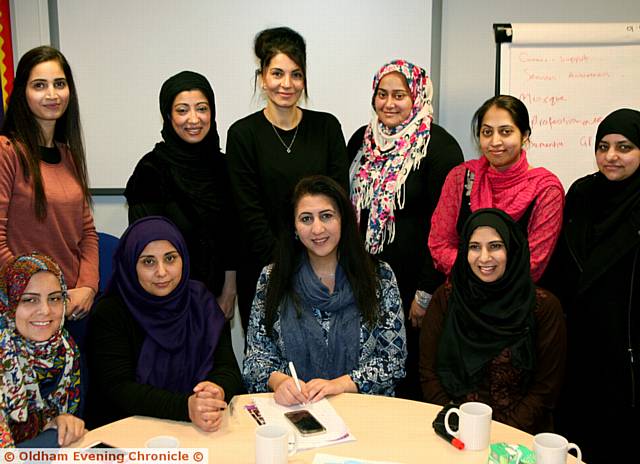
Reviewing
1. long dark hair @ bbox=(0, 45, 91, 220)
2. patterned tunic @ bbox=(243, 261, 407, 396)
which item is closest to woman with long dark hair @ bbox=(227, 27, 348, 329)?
patterned tunic @ bbox=(243, 261, 407, 396)

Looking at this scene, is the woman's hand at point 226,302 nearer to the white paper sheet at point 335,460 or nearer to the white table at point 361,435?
the white table at point 361,435

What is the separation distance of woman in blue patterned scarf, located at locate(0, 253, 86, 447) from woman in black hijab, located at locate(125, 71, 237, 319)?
2.04 ft

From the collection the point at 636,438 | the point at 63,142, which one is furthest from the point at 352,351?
the point at 63,142

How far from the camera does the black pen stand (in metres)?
1.55

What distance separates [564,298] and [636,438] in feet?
1.78

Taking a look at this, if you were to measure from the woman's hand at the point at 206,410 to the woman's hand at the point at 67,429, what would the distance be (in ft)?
0.96

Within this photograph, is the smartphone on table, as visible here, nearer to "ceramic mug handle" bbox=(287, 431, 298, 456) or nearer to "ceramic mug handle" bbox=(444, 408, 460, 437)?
"ceramic mug handle" bbox=(287, 431, 298, 456)

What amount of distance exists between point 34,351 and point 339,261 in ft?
3.26

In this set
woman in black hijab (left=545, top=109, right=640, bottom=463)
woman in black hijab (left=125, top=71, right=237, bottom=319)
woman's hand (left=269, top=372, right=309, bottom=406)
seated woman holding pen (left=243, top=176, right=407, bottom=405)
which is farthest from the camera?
woman in black hijab (left=125, top=71, right=237, bottom=319)

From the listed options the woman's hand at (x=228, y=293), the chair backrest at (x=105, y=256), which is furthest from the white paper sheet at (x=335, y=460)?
the chair backrest at (x=105, y=256)

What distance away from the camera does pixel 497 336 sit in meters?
2.13

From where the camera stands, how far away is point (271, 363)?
2.17 meters

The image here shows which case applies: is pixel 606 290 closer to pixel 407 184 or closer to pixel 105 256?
pixel 407 184

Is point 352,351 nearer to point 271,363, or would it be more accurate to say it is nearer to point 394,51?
point 271,363
